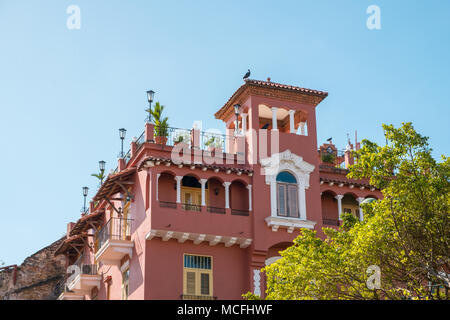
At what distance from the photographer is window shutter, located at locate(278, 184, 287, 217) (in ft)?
106

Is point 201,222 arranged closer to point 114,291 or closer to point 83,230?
point 114,291

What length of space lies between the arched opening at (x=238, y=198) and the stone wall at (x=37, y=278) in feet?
45.4

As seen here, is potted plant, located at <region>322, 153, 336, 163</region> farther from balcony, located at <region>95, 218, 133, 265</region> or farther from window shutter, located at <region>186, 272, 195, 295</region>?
balcony, located at <region>95, 218, 133, 265</region>

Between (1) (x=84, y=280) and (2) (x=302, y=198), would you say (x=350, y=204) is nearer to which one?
(2) (x=302, y=198)

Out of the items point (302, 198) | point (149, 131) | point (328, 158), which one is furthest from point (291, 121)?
point (149, 131)

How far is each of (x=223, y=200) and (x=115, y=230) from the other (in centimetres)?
508

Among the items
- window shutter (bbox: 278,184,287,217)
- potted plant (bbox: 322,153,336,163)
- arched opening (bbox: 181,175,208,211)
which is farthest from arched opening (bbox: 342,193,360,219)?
arched opening (bbox: 181,175,208,211)

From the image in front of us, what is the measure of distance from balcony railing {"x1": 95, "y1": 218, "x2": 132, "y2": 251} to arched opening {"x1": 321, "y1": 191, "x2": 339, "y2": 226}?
27.8 feet

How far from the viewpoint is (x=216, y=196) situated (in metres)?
32.1

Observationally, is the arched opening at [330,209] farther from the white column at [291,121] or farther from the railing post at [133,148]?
the railing post at [133,148]
